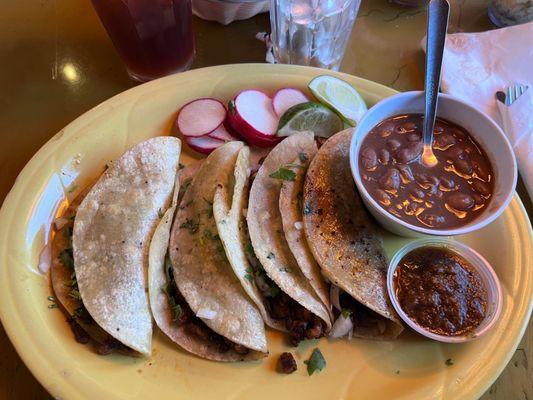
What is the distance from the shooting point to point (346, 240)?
2.00 m

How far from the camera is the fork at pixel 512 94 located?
2625 millimetres

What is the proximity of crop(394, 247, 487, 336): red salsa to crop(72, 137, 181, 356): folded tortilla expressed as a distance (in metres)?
1.02

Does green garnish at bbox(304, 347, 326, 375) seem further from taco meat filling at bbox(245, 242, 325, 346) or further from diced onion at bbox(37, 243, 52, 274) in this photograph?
diced onion at bbox(37, 243, 52, 274)

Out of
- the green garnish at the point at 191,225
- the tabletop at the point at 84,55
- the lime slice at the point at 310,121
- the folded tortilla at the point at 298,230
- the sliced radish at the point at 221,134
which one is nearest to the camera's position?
the folded tortilla at the point at 298,230

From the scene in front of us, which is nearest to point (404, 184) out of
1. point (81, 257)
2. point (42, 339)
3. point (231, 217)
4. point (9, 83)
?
point (231, 217)

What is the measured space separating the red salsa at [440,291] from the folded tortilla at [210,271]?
59cm

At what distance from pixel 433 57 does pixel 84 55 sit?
2.10 meters

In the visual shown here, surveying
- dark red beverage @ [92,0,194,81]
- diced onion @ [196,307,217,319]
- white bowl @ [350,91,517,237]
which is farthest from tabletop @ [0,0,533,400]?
diced onion @ [196,307,217,319]

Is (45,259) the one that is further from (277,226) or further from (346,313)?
(346,313)

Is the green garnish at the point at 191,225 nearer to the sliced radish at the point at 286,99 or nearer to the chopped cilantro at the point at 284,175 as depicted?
the chopped cilantro at the point at 284,175

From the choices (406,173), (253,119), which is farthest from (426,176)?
(253,119)

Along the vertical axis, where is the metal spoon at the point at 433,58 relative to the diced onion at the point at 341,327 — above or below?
above

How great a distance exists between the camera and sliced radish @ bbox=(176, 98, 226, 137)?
2.36m

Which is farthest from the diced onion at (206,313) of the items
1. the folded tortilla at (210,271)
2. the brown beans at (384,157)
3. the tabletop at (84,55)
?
the tabletop at (84,55)
